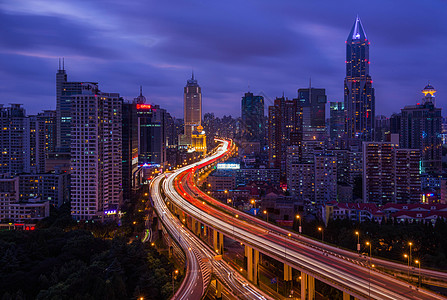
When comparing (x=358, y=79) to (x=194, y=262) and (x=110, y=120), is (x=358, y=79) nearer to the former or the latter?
(x=110, y=120)

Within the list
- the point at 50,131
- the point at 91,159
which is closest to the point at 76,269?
the point at 91,159

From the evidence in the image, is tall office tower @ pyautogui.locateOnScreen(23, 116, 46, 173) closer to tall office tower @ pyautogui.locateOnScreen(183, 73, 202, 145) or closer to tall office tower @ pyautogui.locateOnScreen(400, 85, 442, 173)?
tall office tower @ pyautogui.locateOnScreen(400, 85, 442, 173)

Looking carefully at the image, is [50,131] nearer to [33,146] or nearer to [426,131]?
[33,146]

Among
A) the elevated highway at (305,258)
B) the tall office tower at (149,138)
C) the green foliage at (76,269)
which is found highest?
the tall office tower at (149,138)

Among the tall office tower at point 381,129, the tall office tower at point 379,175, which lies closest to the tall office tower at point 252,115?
the tall office tower at point 381,129

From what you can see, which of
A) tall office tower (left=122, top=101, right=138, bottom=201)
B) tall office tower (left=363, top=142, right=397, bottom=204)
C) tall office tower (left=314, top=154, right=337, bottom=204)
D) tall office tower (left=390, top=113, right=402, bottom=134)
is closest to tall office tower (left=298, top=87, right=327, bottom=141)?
tall office tower (left=390, top=113, right=402, bottom=134)

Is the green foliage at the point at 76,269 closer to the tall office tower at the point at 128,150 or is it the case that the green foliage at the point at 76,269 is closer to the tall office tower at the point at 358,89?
the tall office tower at the point at 128,150
